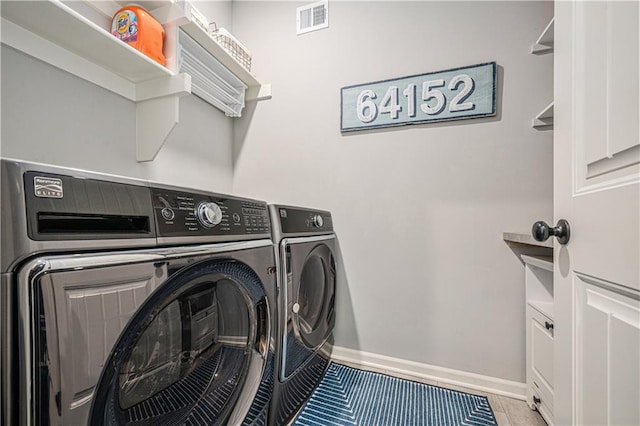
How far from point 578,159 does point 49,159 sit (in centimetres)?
163

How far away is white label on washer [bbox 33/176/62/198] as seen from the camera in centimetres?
44

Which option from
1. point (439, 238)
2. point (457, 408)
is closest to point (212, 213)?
point (439, 238)

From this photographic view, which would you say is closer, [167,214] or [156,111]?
[167,214]

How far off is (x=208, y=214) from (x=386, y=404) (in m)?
1.20

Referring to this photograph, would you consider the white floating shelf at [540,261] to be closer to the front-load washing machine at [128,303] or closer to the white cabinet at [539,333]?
the white cabinet at [539,333]

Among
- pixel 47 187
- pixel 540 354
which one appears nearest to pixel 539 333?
pixel 540 354

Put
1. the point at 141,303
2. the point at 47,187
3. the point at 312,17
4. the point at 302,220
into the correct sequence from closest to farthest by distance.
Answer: the point at 47,187 < the point at 141,303 < the point at 302,220 < the point at 312,17

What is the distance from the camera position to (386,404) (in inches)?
52.3

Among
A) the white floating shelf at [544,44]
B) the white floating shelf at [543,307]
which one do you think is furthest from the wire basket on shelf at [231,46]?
the white floating shelf at [543,307]

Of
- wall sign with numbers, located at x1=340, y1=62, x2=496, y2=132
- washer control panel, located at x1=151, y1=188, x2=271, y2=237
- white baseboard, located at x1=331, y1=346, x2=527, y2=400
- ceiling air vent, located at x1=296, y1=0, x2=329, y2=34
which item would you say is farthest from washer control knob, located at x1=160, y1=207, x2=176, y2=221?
ceiling air vent, located at x1=296, y1=0, x2=329, y2=34

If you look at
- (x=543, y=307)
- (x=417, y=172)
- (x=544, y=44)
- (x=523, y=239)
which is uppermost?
(x=544, y=44)

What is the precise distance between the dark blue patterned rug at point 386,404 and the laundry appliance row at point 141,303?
0.20 meters

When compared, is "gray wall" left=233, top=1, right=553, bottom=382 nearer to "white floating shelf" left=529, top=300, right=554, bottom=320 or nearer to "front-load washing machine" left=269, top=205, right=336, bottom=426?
"white floating shelf" left=529, top=300, right=554, bottom=320

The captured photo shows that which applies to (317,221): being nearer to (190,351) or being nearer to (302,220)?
(302,220)
